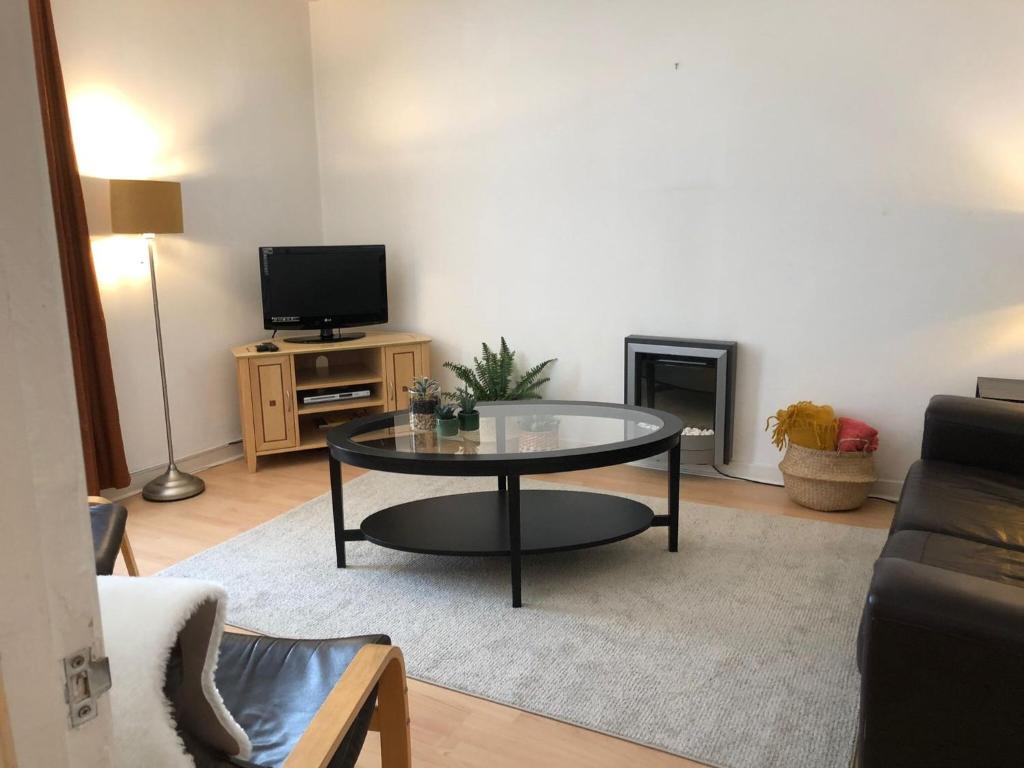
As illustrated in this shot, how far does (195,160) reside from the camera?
14.7 feet

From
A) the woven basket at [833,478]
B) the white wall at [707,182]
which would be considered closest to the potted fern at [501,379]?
the white wall at [707,182]

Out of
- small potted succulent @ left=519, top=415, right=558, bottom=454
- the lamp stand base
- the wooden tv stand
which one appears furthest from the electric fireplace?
the lamp stand base

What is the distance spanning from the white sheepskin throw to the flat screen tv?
3.68 m

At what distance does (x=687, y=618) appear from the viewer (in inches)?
108

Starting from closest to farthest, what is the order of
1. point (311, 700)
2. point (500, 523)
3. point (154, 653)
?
point (154, 653)
point (311, 700)
point (500, 523)

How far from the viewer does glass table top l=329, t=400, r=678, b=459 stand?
2.96m

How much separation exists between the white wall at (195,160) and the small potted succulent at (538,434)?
7.11 ft

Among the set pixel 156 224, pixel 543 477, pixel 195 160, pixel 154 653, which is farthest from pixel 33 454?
pixel 195 160

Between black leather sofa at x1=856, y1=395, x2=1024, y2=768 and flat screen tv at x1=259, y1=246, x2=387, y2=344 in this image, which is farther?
flat screen tv at x1=259, y1=246, x2=387, y2=344

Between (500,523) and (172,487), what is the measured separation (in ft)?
6.30

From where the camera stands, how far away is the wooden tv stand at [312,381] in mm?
4496

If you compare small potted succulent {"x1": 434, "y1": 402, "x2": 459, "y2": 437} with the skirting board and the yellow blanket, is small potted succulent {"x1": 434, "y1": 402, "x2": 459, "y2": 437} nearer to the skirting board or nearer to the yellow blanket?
the yellow blanket

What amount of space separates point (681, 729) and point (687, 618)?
622mm

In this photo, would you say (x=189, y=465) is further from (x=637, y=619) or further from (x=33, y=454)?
(x=33, y=454)
